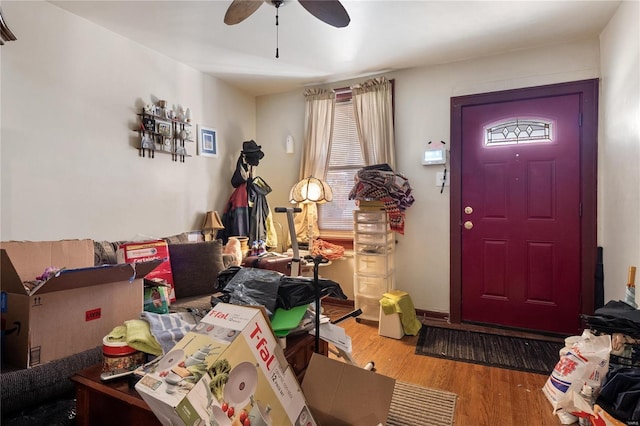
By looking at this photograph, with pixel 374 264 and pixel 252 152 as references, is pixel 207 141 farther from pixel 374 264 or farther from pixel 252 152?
pixel 374 264

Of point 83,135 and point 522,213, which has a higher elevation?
point 83,135

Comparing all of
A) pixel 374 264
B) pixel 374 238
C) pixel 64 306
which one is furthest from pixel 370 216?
pixel 64 306

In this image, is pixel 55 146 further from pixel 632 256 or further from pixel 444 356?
pixel 632 256

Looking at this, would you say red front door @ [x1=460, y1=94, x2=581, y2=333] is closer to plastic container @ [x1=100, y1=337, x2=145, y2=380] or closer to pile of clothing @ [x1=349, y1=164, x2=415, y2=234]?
pile of clothing @ [x1=349, y1=164, x2=415, y2=234]

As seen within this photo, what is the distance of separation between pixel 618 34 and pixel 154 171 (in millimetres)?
3834

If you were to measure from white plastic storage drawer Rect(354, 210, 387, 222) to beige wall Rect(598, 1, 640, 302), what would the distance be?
1.76 metres

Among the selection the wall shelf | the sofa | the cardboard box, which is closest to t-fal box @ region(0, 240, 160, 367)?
the sofa

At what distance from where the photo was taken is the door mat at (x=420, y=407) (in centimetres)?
180

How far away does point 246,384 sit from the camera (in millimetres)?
936

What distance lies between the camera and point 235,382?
91 centimetres

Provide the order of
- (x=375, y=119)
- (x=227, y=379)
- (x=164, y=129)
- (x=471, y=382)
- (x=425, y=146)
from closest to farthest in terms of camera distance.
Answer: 1. (x=227, y=379)
2. (x=471, y=382)
3. (x=164, y=129)
4. (x=425, y=146)
5. (x=375, y=119)

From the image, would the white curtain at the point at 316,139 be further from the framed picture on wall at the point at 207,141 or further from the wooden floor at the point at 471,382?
the wooden floor at the point at 471,382

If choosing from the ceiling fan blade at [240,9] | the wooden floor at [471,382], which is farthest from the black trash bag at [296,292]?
the ceiling fan blade at [240,9]

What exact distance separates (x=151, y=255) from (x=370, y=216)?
1.97 meters
